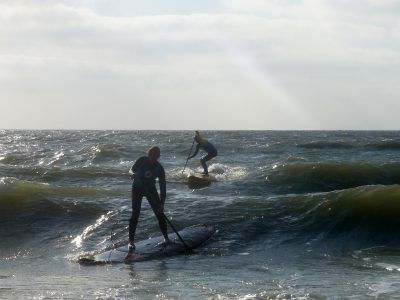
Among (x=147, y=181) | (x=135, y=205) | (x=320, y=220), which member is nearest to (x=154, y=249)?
(x=135, y=205)

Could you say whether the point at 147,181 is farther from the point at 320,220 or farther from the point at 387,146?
the point at 387,146

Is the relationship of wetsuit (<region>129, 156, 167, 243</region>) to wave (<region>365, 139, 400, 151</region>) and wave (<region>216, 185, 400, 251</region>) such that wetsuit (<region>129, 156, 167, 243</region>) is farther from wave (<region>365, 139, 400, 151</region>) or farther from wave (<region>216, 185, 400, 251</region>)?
wave (<region>365, 139, 400, 151</region>)

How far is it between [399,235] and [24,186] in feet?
37.9

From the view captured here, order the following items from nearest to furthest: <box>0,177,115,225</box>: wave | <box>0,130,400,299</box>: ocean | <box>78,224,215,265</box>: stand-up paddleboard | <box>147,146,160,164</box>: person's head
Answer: <box>0,130,400,299</box>: ocean < <box>78,224,215,265</box>: stand-up paddleboard < <box>147,146,160,164</box>: person's head < <box>0,177,115,225</box>: wave

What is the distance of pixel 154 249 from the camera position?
12.0 m

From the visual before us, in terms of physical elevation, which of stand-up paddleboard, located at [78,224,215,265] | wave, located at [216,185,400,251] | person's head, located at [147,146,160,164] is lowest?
stand-up paddleboard, located at [78,224,215,265]

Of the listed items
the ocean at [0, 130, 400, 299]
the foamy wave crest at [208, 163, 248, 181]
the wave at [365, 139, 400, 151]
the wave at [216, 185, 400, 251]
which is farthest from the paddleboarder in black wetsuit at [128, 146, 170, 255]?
the wave at [365, 139, 400, 151]

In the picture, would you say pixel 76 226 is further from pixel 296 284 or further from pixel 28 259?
pixel 296 284

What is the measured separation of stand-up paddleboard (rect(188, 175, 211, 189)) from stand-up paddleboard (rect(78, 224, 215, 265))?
8.98 metres

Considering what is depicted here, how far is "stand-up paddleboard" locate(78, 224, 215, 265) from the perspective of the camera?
1138cm

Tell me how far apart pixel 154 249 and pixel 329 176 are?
43.9 ft

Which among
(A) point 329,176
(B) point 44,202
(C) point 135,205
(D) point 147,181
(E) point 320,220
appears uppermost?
(D) point 147,181

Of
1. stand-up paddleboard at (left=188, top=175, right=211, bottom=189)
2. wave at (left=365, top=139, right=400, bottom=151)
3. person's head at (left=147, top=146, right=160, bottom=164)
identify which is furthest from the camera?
wave at (left=365, top=139, right=400, bottom=151)

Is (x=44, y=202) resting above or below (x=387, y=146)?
below
